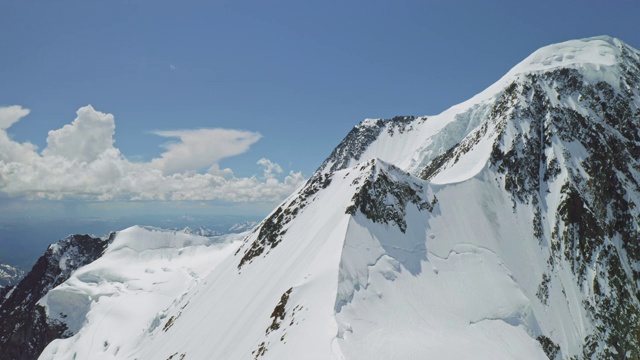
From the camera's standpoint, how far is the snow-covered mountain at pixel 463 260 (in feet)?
96.9

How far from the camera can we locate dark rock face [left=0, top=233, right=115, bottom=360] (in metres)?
119

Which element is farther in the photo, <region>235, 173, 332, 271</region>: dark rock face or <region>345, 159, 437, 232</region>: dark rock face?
<region>235, 173, 332, 271</region>: dark rock face

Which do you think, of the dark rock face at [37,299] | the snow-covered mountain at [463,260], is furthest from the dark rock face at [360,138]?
the dark rock face at [37,299]

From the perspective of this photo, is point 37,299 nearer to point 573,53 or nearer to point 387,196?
point 387,196

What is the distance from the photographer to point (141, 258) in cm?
14862

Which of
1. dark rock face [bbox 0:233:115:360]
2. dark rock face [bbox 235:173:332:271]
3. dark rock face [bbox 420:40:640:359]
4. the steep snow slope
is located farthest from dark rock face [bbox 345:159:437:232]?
dark rock face [bbox 0:233:115:360]

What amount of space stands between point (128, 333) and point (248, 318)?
66.4 metres

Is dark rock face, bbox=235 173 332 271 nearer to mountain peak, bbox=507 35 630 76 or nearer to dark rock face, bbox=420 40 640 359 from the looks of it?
dark rock face, bbox=420 40 640 359

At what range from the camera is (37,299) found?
148375mm

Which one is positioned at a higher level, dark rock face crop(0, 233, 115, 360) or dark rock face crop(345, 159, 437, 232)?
dark rock face crop(345, 159, 437, 232)

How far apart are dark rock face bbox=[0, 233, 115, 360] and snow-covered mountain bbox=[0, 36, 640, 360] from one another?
96.5 feet

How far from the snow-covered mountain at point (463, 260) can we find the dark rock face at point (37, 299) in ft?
96.5

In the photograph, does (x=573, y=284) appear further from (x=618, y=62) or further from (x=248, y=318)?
(x=618, y=62)

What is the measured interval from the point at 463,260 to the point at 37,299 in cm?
17270
